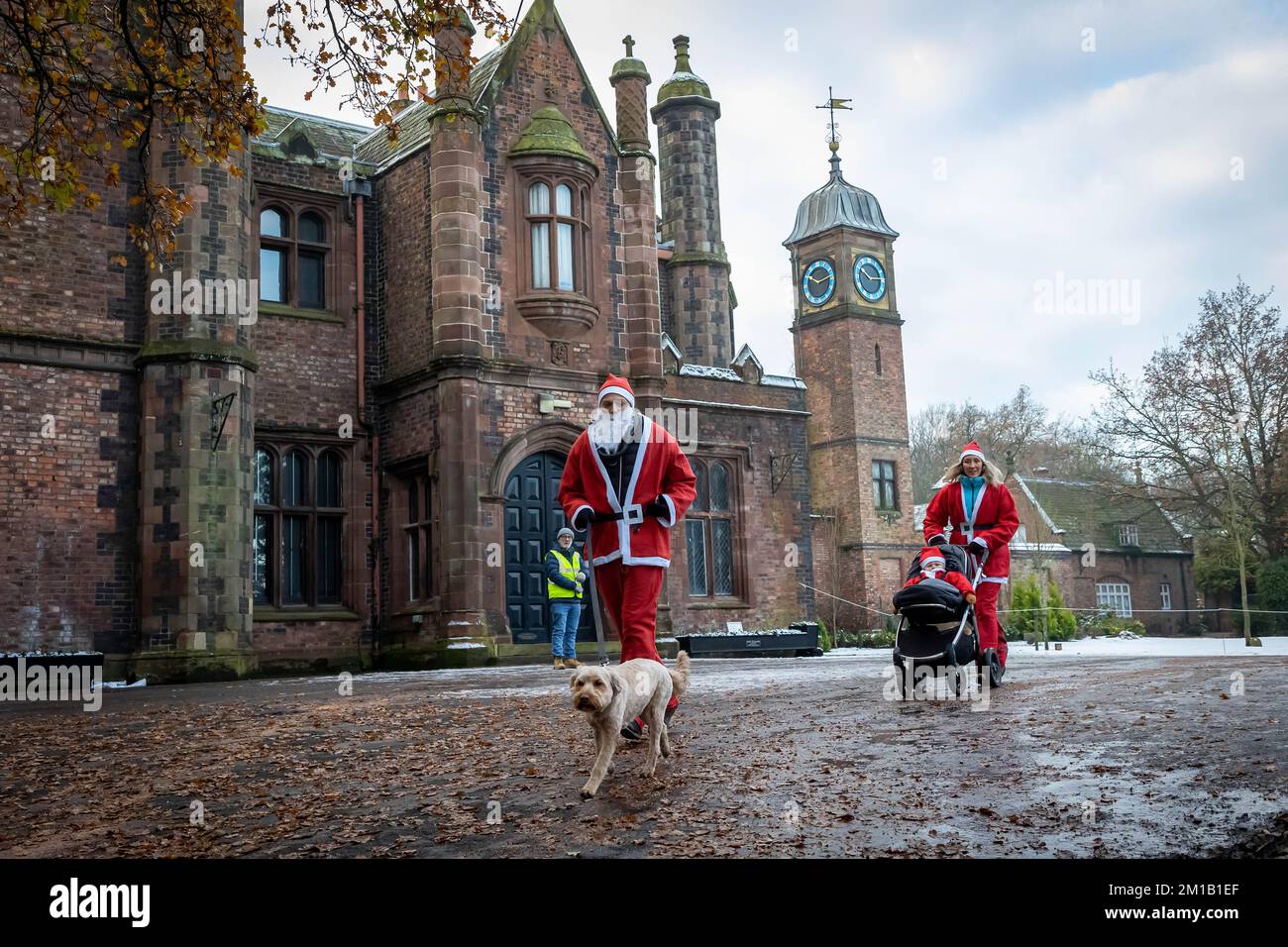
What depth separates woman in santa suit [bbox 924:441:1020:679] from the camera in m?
10.0

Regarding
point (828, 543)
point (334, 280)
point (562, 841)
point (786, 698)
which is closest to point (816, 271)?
point (828, 543)

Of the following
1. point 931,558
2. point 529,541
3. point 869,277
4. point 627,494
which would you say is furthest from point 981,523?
point 869,277

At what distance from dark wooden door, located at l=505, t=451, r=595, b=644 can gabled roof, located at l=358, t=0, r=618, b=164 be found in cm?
647

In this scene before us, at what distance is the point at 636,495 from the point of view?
7172 millimetres

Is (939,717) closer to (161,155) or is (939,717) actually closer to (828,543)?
(161,155)

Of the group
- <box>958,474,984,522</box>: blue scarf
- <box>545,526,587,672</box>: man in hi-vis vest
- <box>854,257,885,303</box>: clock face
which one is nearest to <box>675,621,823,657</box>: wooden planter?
<box>545,526,587,672</box>: man in hi-vis vest

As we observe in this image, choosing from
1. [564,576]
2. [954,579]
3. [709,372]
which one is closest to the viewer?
[954,579]

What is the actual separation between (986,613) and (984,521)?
796 mm

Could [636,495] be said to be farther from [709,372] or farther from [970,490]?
[709,372]

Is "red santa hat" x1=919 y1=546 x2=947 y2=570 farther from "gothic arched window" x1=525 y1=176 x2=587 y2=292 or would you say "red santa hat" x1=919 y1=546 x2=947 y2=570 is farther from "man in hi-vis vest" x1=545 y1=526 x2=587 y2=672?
"gothic arched window" x1=525 y1=176 x2=587 y2=292

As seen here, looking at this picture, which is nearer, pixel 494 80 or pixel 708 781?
pixel 708 781

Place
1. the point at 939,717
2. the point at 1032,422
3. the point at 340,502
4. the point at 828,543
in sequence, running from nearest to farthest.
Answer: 1. the point at 939,717
2. the point at 340,502
3. the point at 828,543
4. the point at 1032,422

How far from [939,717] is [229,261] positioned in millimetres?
14270

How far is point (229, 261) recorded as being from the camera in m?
18.2
